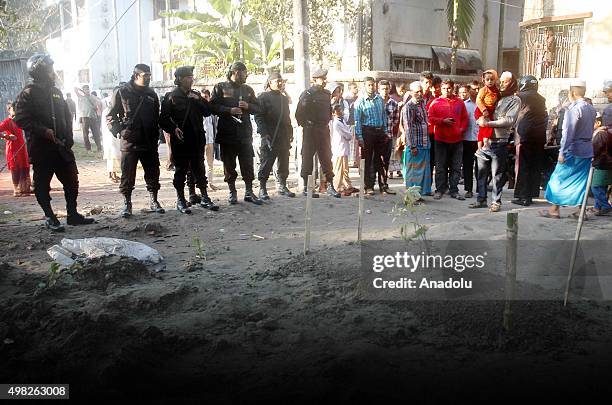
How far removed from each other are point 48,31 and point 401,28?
2665 cm

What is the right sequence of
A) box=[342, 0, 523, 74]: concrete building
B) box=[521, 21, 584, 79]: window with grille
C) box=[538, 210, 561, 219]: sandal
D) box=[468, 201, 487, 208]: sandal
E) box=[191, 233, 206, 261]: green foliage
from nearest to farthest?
box=[191, 233, 206, 261]: green foliage
box=[538, 210, 561, 219]: sandal
box=[468, 201, 487, 208]: sandal
box=[521, 21, 584, 79]: window with grille
box=[342, 0, 523, 74]: concrete building

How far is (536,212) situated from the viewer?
285 inches

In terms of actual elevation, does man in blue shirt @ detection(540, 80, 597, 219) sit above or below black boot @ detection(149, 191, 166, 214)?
above

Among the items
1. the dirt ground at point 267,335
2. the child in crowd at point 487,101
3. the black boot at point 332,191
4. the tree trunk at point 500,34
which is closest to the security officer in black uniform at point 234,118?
the black boot at point 332,191

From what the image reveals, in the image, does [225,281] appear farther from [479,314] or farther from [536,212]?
[536,212]

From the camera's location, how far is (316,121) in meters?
8.05

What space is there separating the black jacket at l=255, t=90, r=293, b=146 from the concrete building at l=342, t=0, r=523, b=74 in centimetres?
749

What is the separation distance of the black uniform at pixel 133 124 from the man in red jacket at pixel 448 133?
398 cm

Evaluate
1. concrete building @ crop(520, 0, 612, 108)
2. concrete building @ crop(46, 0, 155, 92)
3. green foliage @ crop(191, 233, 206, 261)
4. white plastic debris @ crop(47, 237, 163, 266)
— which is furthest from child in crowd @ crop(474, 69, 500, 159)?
concrete building @ crop(46, 0, 155, 92)

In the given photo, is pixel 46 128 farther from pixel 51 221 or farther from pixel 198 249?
pixel 198 249

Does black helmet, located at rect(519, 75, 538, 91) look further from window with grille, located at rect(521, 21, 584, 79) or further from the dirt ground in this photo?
window with grille, located at rect(521, 21, 584, 79)

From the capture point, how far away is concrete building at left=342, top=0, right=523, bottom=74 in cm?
1503

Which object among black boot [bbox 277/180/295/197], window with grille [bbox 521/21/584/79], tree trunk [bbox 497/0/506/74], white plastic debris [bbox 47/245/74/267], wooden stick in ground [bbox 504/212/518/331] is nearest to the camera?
wooden stick in ground [bbox 504/212/518/331]

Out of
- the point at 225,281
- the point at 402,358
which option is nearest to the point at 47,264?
the point at 225,281
